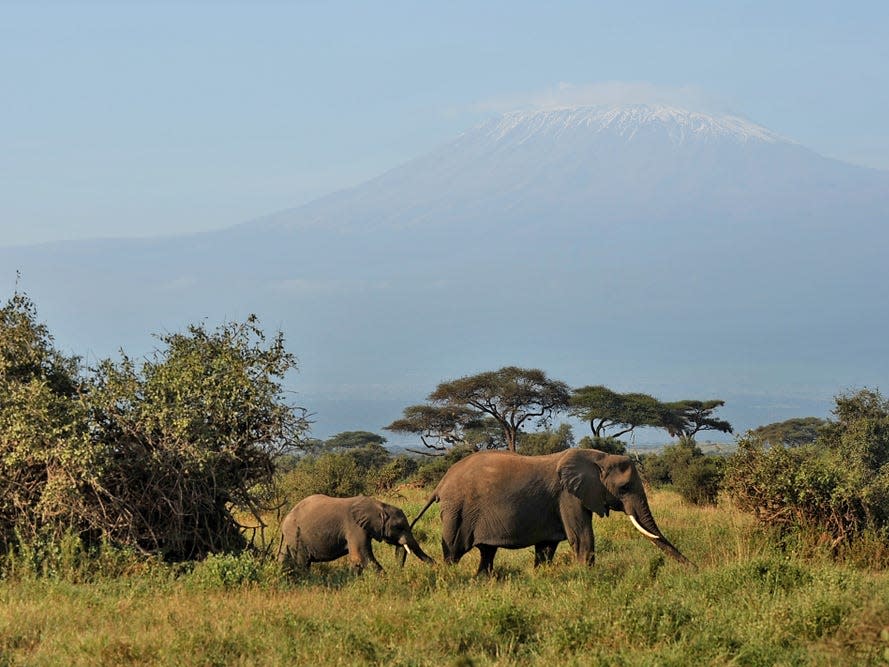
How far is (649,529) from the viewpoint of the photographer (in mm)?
14844

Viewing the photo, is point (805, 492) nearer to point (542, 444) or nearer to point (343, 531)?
point (343, 531)

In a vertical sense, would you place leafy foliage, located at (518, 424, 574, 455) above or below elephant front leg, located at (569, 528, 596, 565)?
below

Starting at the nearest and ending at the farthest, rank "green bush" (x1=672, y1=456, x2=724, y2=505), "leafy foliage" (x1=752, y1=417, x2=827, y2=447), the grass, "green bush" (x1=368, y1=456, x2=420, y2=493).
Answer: the grass
"green bush" (x1=672, y1=456, x2=724, y2=505)
"green bush" (x1=368, y1=456, x2=420, y2=493)
"leafy foliage" (x1=752, y1=417, x2=827, y2=447)

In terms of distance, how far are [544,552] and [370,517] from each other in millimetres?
2348

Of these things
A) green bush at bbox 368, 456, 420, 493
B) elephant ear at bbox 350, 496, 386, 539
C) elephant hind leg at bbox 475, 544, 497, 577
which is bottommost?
green bush at bbox 368, 456, 420, 493

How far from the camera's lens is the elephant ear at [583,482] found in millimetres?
14625

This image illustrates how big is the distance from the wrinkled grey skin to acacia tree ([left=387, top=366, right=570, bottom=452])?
114ft

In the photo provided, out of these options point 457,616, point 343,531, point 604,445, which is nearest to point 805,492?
point 343,531

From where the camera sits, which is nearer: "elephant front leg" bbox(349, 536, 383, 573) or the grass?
the grass

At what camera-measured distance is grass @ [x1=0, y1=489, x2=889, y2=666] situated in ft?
31.0

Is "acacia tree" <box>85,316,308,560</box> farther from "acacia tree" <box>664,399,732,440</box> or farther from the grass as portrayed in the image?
"acacia tree" <box>664,399,732,440</box>

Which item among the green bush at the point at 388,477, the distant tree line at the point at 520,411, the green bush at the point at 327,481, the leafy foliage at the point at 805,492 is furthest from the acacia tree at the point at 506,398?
the leafy foliage at the point at 805,492

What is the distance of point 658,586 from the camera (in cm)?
1236

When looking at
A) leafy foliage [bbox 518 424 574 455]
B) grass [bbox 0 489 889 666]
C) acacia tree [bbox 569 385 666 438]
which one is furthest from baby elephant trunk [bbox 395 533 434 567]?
acacia tree [bbox 569 385 666 438]
